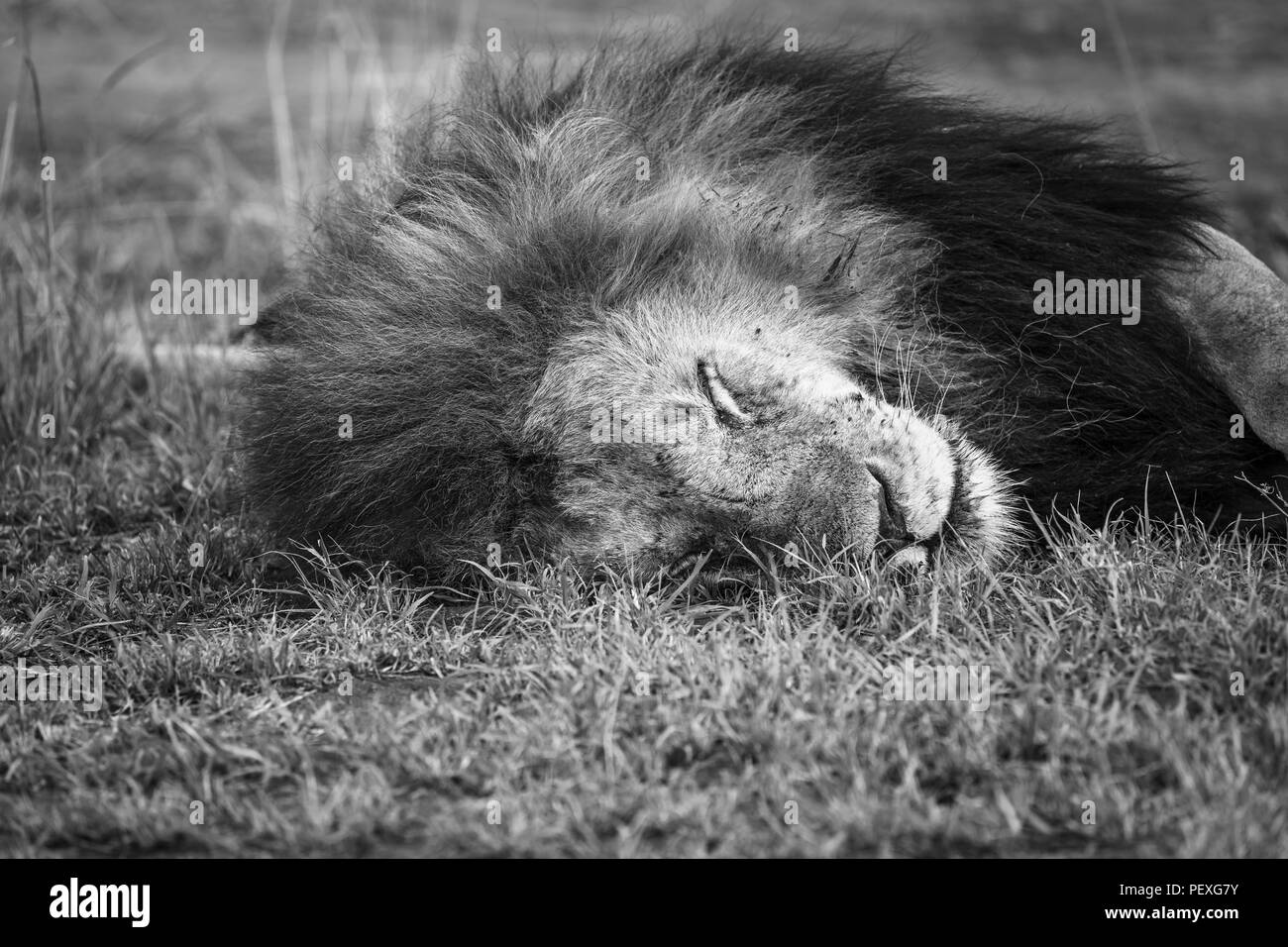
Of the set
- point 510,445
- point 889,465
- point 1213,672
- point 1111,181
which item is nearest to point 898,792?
point 1213,672

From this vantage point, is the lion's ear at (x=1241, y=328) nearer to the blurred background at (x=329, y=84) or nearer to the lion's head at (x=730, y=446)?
the lion's head at (x=730, y=446)

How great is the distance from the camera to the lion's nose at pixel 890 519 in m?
2.92

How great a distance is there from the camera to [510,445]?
10.2ft

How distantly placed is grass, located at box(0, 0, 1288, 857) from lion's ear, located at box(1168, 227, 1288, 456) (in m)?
0.35

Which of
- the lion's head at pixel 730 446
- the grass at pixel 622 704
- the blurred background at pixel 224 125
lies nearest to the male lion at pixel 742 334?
the lion's head at pixel 730 446

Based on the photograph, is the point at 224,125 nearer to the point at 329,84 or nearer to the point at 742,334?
the point at 329,84

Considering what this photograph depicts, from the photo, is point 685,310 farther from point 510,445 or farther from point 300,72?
point 300,72

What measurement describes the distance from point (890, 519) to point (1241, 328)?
111cm

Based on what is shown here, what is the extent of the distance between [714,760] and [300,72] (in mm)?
7835

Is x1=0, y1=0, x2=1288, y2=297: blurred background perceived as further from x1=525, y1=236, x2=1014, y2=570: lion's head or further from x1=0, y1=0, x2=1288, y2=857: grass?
Result: x1=0, y1=0, x2=1288, y2=857: grass

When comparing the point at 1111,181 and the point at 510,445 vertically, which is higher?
the point at 1111,181

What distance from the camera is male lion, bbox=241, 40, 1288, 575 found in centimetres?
301
